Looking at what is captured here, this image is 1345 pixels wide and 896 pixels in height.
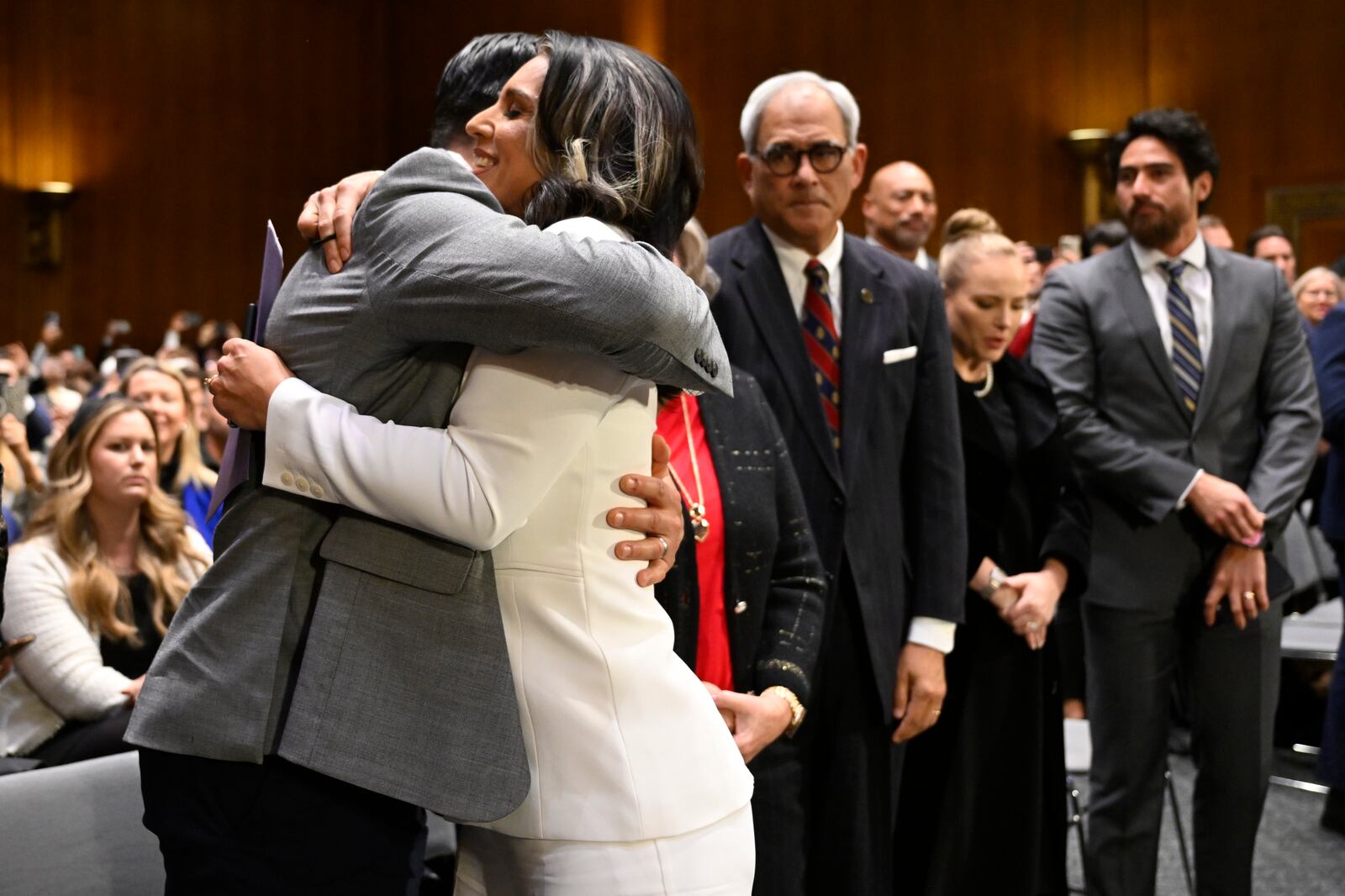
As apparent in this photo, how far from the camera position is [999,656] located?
10.2ft

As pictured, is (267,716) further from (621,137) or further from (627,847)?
(621,137)

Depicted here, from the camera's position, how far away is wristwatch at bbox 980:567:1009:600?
10.0 feet

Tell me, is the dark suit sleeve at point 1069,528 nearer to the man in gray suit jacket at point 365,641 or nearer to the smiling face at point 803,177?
the smiling face at point 803,177

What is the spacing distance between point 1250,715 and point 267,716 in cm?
260

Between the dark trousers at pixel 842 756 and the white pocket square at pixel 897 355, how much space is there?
402 millimetres

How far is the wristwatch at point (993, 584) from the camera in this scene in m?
3.06

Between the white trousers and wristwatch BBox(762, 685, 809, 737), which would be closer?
the white trousers

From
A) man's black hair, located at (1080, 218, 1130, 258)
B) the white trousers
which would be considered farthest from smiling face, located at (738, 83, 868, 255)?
man's black hair, located at (1080, 218, 1130, 258)

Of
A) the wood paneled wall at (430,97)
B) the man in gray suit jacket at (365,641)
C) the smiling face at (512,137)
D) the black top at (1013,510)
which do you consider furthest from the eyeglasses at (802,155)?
the wood paneled wall at (430,97)

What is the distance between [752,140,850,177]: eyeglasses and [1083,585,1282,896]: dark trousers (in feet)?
4.27

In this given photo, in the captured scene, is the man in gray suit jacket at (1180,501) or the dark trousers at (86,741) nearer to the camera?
the dark trousers at (86,741)

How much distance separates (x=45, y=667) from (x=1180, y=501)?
2555 mm

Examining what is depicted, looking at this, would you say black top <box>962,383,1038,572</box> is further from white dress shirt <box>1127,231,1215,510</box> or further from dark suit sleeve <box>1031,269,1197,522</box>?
white dress shirt <box>1127,231,1215,510</box>

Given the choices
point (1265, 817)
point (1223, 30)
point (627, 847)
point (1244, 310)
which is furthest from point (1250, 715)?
point (1223, 30)
